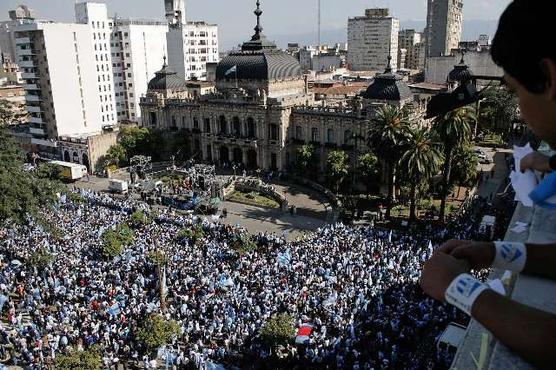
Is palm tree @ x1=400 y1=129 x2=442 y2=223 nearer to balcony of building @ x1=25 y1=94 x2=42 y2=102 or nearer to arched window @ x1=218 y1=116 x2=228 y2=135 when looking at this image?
arched window @ x1=218 y1=116 x2=228 y2=135

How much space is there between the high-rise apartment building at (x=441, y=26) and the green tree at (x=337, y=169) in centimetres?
11018

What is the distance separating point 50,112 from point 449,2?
126189mm

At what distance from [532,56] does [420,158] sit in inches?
1616

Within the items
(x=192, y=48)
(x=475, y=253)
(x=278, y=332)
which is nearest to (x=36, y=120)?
(x=192, y=48)

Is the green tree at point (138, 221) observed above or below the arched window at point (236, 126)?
below

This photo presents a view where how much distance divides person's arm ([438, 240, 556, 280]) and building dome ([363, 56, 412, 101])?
5510 centimetres

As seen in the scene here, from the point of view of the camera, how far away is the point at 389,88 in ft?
192

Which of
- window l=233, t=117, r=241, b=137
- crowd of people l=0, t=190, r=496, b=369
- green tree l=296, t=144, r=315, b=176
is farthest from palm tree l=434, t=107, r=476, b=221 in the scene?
window l=233, t=117, r=241, b=137

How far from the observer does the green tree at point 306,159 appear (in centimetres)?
6419

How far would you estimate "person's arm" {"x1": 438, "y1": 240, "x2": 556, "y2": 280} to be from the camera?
480 centimetres

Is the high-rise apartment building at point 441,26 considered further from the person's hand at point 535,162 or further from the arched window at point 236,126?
the person's hand at point 535,162

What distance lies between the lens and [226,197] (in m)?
61.9

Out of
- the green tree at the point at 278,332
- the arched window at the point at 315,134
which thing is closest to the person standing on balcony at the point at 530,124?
the green tree at the point at 278,332

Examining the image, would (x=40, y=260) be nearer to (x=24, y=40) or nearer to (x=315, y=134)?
(x=315, y=134)
